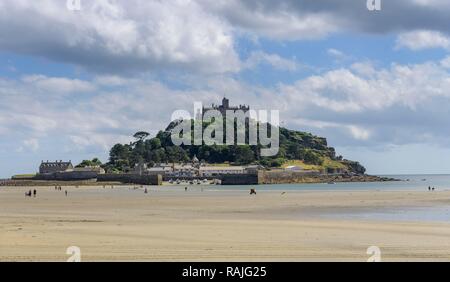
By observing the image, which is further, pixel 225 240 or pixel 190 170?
pixel 190 170

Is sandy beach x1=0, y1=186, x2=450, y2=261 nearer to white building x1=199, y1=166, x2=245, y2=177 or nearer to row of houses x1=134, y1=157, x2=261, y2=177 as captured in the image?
row of houses x1=134, y1=157, x2=261, y2=177

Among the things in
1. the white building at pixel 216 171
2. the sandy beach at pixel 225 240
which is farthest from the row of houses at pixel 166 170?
the sandy beach at pixel 225 240

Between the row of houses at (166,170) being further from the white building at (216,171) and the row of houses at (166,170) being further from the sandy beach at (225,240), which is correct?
the sandy beach at (225,240)

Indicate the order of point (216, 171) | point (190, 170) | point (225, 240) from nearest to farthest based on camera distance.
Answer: point (225, 240)
point (190, 170)
point (216, 171)

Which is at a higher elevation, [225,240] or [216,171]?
[216,171]

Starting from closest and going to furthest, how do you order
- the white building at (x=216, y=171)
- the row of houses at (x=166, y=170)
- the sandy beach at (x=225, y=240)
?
the sandy beach at (x=225, y=240) → the row of houses at (x=166, y=170) → the white building at (x=216, y=171)

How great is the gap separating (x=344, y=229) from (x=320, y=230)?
132 centimetres

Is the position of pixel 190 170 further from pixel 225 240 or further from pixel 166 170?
pixel 225 240

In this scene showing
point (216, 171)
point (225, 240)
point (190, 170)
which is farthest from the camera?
point (216, 171)

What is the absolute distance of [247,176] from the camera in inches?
6663

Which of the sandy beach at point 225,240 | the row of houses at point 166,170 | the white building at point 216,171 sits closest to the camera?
the sandy beach at point 225,240

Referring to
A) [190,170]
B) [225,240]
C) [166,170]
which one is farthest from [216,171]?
[225,240]

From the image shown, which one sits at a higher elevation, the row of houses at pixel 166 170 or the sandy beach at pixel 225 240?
the row of houses at pixel 166 170

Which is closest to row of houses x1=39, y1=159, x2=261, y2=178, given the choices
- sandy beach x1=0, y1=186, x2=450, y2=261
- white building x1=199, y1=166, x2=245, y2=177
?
white building x1=199, y1=166, x2=245, y2=177
